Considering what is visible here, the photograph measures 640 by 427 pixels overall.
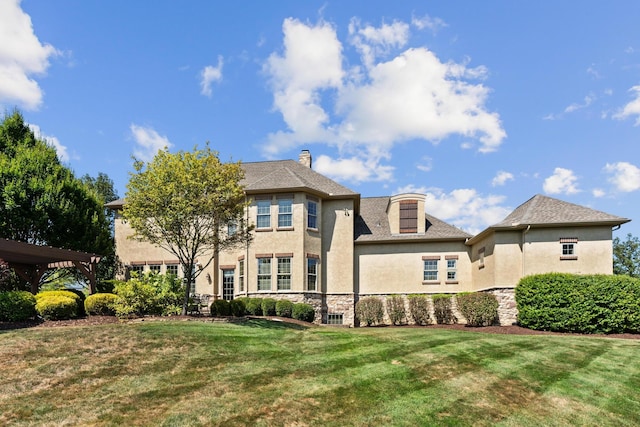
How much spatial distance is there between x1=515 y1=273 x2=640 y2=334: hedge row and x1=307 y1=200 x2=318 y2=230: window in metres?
10.7

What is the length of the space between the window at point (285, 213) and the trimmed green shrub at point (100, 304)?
884 centimetres

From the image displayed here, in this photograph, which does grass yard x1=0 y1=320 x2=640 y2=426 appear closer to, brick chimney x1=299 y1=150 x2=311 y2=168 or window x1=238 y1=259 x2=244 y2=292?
window x1=238 y1=259 x2=244 y2=292

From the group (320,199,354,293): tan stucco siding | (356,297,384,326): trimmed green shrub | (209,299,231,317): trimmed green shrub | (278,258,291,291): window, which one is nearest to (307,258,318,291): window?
(320,199,354,293): tan stucco siding

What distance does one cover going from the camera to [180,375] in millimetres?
9328

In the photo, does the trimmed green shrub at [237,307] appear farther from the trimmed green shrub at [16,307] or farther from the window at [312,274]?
the trimmed green shrub at [16,307]

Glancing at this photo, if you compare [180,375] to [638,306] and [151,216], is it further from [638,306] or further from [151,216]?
[638,306]

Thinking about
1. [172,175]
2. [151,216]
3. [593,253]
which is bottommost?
[593,253]

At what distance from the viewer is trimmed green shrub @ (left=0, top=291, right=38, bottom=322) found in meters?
14.8

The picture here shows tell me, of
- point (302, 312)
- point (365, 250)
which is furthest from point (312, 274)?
point (365, 250)

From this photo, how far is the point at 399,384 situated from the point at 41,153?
78.7 feet

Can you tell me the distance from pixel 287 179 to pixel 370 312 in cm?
791

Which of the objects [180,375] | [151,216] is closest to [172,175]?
[151,216]

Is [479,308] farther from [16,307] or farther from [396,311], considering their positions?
[16,307]

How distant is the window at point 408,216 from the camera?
2511 cm
